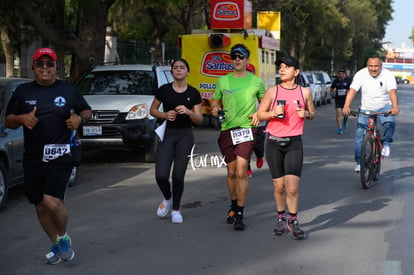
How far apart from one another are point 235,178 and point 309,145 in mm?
8559

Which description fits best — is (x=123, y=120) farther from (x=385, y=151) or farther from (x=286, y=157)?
(x=286, y=157)

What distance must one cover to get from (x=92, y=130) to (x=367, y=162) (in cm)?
494

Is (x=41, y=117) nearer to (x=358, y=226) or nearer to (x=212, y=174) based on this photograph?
(x=358, y=226)

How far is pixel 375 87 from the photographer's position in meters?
9.96

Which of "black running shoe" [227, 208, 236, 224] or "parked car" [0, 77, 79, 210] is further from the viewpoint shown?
"parked car" [0, 77, 79, 210]

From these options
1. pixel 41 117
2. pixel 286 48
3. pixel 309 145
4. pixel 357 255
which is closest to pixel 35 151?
pixel 41 117

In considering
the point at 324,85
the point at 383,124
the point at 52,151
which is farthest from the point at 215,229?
the point at 324,85

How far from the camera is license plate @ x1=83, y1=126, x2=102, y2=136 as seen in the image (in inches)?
472

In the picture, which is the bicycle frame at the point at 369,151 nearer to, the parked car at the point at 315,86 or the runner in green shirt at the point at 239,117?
the runner in green shirt at the point at 239,117

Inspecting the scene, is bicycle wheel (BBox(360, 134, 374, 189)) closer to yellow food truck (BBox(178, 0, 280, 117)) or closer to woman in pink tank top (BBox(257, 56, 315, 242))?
woman in pink tank top (BBox(257, 56, 315, 242))

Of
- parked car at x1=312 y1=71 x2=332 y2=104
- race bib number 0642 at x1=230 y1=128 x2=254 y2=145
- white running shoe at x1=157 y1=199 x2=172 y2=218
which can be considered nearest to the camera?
race bib number 0642 at x1=230 y1=128 x2=254 y2=145

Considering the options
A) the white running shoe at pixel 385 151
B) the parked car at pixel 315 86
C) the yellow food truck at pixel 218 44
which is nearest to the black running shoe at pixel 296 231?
the white running shoe at pixel 385 151

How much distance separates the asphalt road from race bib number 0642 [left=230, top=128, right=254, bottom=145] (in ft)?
3.16

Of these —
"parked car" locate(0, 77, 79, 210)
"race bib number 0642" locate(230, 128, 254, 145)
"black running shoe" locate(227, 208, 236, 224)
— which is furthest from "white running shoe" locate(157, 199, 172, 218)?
"parked car" locate(0, 77, 79, 210)
